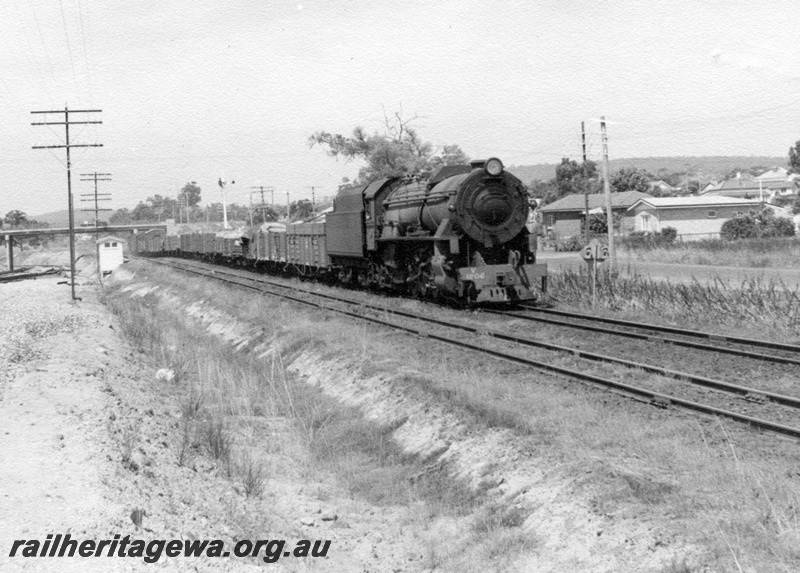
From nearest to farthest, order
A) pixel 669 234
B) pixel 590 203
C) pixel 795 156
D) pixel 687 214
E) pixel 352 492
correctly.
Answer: pixel 352 492, pixel 669 234, pixel 687 214, pixel 590 203, pixel 795 156

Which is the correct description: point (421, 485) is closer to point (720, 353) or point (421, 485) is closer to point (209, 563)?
point (209, 563)

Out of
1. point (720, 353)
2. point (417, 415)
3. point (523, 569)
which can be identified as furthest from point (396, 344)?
point (523, 569)

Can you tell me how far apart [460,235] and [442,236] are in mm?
441

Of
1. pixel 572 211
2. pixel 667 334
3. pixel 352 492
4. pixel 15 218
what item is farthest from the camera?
pixel 15 218

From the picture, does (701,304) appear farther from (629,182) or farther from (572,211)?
(629,182)

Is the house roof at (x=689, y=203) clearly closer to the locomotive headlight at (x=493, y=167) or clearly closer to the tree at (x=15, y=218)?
the locomotive headlight at (x=493, y=167)

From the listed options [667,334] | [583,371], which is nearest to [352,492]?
[583,371]

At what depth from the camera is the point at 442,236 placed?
695 inches

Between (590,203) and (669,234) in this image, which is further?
(590,203)

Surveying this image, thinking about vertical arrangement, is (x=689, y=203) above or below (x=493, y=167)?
above

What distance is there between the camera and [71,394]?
35.7ft

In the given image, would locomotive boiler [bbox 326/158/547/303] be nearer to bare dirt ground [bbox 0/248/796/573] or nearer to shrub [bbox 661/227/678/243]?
bare dirt ground [bbox 0/248/796/573]

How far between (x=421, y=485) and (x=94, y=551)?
396cm

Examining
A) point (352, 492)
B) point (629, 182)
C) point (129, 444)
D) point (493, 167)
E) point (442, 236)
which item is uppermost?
point (629, 182)
